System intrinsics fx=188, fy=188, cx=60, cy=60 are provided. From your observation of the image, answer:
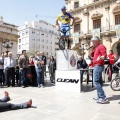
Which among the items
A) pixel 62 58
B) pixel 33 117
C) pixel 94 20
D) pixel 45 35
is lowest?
pixel 33 117

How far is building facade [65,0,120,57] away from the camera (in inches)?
1045

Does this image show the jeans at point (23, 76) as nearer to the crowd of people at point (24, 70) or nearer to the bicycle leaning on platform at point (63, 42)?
the crowd of people at point (24, 70)

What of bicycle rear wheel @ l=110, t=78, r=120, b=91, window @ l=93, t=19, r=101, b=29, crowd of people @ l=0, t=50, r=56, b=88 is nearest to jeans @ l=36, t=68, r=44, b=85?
crowd of people @ l=0, t=50, r=56, b=88

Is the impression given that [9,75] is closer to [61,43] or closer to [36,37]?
[61,43]

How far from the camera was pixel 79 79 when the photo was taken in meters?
6.53

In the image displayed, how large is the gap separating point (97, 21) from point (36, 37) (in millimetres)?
41975

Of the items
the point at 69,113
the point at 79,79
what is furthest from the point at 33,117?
the point at 79,79

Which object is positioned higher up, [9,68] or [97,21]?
[97,21]

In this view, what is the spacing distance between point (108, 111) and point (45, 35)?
225 feet

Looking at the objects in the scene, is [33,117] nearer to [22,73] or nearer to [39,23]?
[22,73]

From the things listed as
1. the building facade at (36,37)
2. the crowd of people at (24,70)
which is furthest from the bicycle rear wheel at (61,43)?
the building facade at (36,37)

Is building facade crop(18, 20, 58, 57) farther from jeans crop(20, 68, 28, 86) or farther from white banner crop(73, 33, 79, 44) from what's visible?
jeans crop(20, 68, 28, 86)

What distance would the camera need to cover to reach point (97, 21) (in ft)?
94.2

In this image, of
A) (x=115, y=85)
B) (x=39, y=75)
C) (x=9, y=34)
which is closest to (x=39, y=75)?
(x=39, y=75)
